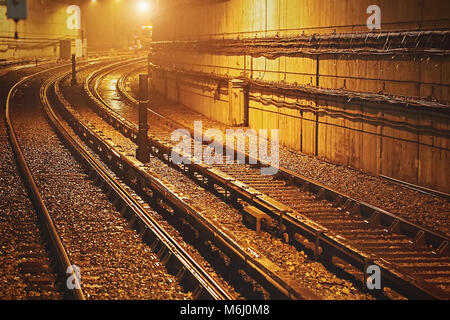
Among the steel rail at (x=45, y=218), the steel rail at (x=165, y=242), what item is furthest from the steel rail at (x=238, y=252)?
the steel rail at (x=45, y=218)

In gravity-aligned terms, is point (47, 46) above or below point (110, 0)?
below

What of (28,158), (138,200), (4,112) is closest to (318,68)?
(138,200)

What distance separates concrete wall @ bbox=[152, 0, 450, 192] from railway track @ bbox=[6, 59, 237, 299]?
5.51 meters

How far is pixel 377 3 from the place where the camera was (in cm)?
1280

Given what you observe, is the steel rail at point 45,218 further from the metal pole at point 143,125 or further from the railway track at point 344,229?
the railway track at point 344,229

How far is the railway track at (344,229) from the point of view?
7183 millimetres

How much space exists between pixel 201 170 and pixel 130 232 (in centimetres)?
378

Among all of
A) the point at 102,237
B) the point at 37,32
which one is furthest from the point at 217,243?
the point at 37,32

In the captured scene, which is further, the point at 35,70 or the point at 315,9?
the point at 35,70

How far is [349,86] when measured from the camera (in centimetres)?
1409

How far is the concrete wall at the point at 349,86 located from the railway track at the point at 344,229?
2.10 metres

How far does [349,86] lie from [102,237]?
7.48 metres

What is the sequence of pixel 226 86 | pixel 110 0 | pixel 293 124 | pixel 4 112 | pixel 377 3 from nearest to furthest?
pixel 377 3
pixel 293 124
pixel 226 86
pixel 4 112
pixel 110 0
